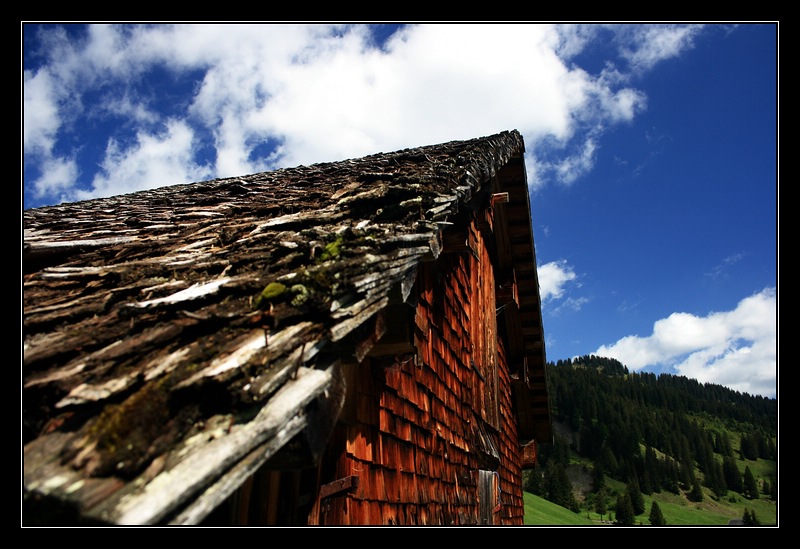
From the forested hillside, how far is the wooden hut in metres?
64.6

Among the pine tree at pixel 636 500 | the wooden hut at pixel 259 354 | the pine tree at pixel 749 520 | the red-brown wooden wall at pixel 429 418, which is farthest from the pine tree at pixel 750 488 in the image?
the wooden hut at pixel 259 354

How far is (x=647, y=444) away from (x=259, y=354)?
103m

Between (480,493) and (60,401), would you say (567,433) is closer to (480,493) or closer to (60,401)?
(480,493)

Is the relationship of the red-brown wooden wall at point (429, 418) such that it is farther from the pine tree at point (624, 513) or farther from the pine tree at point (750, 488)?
the pine tree at point (750, 488)

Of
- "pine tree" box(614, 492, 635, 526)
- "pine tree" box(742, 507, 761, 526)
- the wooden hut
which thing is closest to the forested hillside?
"pine tree" box(614, 492, 635, 526)

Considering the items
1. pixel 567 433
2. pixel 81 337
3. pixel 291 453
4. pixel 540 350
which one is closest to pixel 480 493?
pixel 540 350

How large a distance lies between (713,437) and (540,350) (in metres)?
107

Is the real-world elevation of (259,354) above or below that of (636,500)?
above

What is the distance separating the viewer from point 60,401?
1414 mm

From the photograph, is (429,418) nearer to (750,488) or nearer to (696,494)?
(696,494)

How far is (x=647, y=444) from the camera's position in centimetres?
8869

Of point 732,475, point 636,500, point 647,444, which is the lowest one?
point 732,475

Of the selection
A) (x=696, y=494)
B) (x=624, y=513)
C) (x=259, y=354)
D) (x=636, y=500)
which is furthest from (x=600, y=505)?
(x=259, y=354)

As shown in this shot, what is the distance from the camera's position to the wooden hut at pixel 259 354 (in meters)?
1.28
